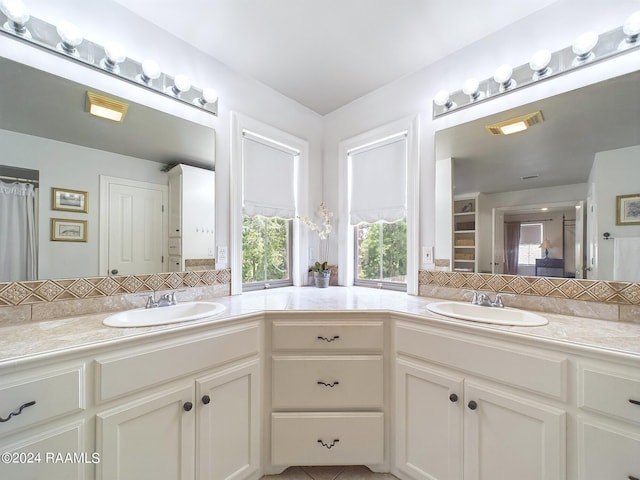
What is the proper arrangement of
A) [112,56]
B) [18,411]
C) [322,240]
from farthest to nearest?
[322,240] < [112,56] < [18,411]

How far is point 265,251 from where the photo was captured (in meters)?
2.29

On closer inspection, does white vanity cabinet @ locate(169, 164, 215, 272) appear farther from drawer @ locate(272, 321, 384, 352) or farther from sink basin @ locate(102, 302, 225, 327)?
drawer @ locate(272, 321, 384, 352)

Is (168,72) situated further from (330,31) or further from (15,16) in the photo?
(330,31)

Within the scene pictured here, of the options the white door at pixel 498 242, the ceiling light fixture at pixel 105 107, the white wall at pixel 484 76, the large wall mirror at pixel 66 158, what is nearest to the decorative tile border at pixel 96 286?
the large wall mirror at pixel 66 158

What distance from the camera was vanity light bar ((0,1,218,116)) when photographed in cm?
118

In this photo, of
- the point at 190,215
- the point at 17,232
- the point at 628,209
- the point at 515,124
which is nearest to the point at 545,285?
the point at 628,209

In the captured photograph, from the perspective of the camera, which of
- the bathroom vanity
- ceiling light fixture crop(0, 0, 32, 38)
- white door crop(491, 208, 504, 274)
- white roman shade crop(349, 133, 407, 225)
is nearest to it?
the bathroom vanity

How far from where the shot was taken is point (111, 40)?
55.6 inches

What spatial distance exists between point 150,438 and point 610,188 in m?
2.29

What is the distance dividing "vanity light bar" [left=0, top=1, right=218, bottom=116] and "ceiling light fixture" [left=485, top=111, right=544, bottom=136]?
1789mm

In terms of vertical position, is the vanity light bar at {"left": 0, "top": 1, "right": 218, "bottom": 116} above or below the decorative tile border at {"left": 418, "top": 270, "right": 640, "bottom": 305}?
above

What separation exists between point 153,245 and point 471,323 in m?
1.69

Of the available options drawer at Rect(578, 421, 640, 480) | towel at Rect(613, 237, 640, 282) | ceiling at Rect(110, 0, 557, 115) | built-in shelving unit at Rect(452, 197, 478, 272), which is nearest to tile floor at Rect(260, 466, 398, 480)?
drawer at Rect(578, 421, 640, 480)

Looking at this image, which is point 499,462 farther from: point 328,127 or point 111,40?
point 111,40
